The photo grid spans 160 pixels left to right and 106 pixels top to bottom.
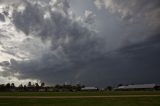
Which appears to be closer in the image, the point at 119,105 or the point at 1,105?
the point at 119,105

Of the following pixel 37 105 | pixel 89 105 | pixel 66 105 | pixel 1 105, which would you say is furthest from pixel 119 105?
pixel 1 105

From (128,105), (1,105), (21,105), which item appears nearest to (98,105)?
(128,105)

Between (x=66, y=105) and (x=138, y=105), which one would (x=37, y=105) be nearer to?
(x=66, y=105)

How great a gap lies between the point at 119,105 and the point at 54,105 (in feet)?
31.3

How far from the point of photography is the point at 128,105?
39500 millimetres

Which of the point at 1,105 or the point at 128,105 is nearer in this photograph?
the point at 128,105

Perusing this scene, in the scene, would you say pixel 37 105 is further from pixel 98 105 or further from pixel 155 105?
pixel 155 105

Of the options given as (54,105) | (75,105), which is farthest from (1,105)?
(75,105)

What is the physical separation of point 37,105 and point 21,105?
2451 mm

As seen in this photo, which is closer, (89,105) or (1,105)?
(89,105)

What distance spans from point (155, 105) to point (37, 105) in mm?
17017

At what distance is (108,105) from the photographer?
40188mm

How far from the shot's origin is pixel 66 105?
4122 cm

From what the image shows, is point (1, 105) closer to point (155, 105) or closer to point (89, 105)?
point (89, 105)
